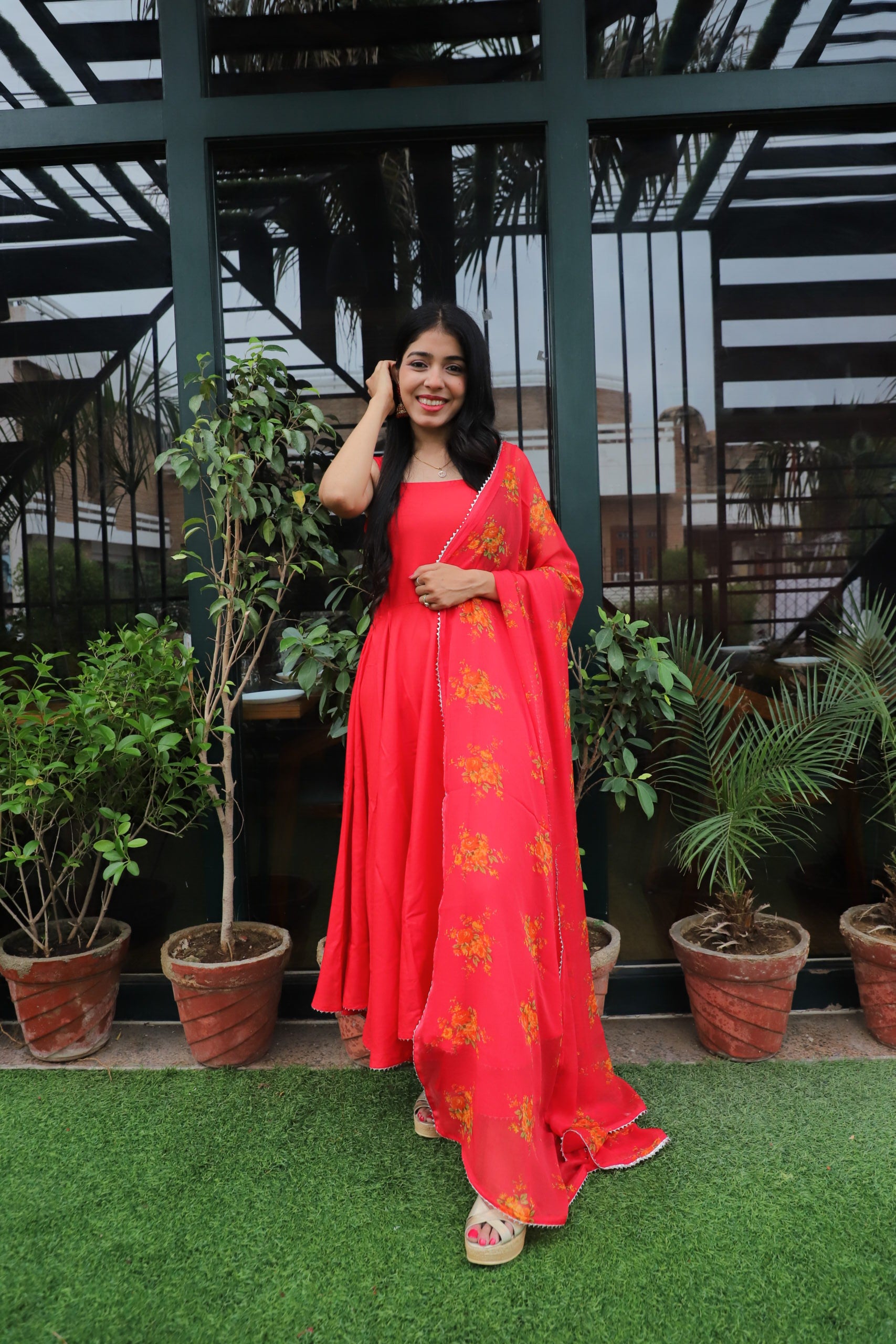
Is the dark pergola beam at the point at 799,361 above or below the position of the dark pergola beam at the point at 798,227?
below

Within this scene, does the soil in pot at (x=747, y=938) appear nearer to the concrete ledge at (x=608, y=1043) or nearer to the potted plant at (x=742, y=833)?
the potted plant at (x=742, y=833)

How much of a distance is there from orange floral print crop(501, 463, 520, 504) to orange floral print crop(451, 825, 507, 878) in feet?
2.18

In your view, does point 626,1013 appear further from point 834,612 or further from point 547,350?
point 547,350

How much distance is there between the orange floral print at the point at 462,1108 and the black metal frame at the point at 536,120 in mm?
1122

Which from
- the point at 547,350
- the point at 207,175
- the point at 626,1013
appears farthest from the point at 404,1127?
the point at 207,175

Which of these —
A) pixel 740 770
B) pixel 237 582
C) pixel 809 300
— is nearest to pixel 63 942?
pixel 237 582

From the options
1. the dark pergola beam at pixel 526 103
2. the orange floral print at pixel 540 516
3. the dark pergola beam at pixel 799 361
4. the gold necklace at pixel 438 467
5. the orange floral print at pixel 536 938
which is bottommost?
the orange floral print at pixel 536 938

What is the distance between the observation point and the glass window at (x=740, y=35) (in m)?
2.16

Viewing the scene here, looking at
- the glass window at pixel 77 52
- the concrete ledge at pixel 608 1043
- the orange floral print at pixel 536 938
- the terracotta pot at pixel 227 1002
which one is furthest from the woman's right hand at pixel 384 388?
the concrete ledge at pixel 608 1043

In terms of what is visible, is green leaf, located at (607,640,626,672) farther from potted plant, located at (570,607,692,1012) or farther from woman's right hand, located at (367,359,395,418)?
woman's right hand, located at (367,359,395,418)

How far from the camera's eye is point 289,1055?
2047 millimetres

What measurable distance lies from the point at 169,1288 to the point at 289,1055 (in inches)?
29.7

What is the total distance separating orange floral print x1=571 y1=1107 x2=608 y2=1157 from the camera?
5.06 feet

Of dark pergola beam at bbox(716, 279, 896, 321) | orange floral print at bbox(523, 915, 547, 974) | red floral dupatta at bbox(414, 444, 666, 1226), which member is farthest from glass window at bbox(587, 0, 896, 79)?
orange floral print at bbox(523, 915, 547, 974)
